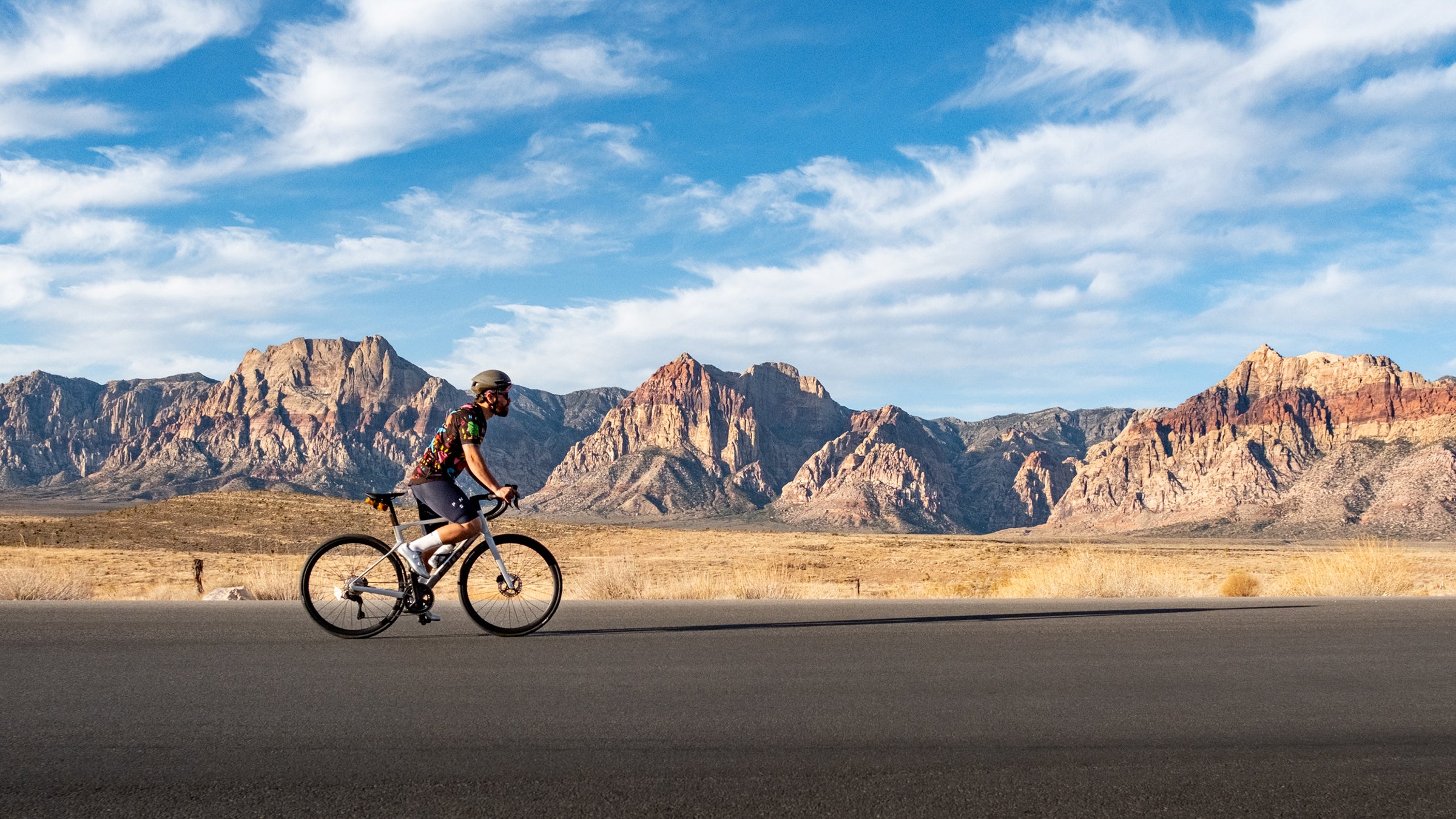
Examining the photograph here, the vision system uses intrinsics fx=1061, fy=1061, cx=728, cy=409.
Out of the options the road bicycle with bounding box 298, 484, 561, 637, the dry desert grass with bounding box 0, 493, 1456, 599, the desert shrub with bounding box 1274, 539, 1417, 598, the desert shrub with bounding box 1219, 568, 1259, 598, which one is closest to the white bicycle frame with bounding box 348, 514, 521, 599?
the road bicycle with bounding box 298, 484, 561, 637

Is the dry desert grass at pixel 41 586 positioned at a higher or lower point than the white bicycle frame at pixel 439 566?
lower

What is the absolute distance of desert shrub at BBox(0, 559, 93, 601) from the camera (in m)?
13.0

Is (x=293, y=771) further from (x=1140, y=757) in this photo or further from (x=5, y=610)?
(x=5, y=610)

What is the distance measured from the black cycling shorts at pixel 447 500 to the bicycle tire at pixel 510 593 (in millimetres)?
360

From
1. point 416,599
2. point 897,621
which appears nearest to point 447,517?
point 416,599

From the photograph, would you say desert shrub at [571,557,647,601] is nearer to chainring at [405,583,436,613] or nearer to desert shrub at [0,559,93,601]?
chainring at [405,583,436,613]

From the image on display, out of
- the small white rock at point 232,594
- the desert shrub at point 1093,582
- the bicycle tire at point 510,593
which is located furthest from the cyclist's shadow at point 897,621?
the small white rock at point 232,594

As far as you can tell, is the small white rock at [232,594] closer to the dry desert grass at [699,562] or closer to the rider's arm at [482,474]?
the dry desert grass at [699,562]

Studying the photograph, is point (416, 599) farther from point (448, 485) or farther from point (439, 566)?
point (448, 485)

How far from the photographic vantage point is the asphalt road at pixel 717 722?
4320 millimetres

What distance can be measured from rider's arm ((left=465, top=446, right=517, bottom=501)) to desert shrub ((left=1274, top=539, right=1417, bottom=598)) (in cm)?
1353

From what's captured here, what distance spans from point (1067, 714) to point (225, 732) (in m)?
4.42

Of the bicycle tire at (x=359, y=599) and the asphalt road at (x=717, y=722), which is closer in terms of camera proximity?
the asphalt road at (x=717, y=722)

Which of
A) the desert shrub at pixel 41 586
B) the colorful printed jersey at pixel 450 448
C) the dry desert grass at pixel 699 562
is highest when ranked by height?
the colorful printed jersey at pixel 450 448
